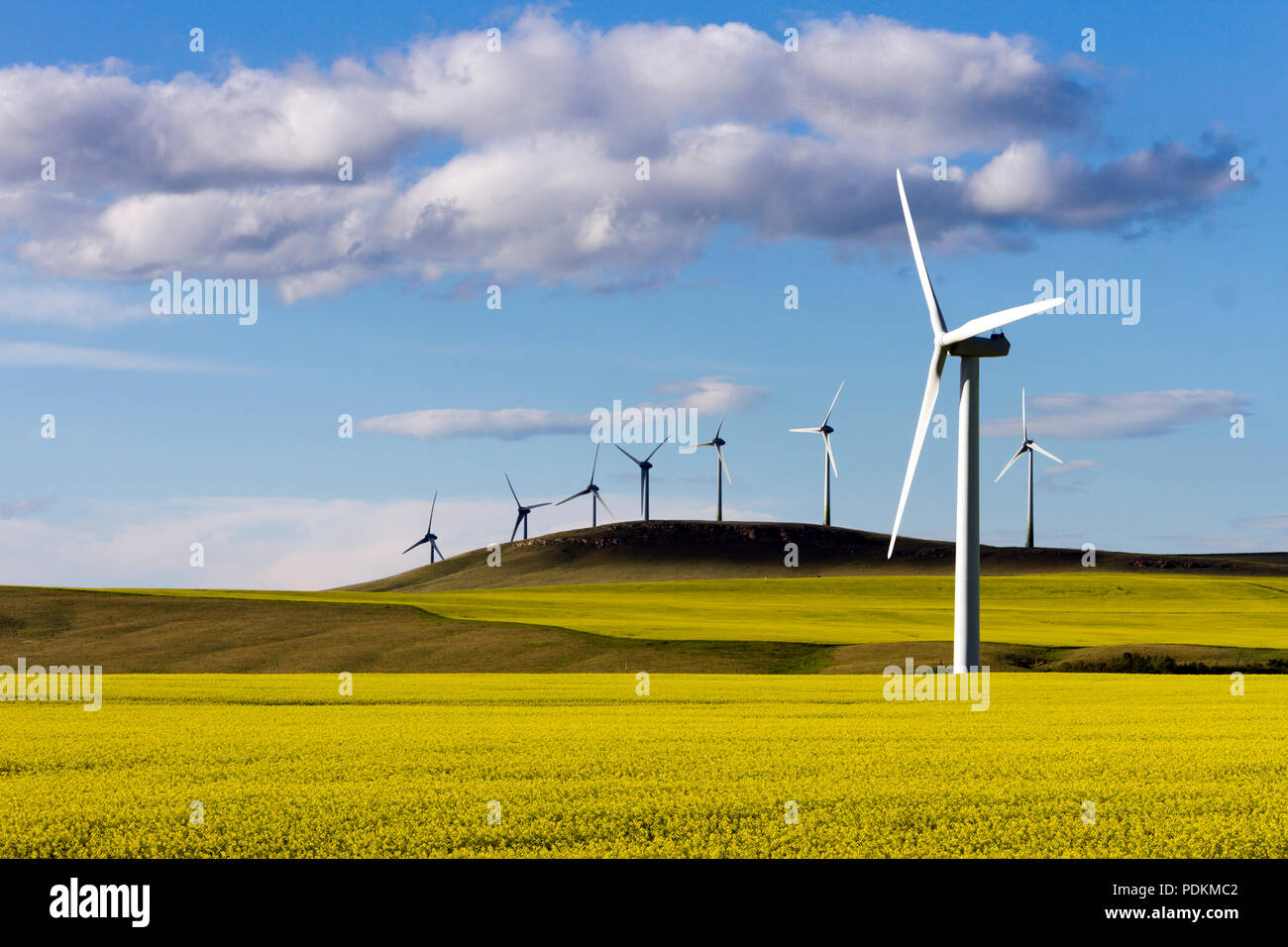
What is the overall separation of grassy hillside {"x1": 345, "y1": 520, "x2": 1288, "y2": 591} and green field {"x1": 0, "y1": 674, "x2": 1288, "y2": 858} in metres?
140

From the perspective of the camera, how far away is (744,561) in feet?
614

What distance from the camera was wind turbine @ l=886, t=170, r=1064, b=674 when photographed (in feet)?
135

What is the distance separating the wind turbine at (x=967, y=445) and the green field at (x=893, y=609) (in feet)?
60.2

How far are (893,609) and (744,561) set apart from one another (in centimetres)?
9792

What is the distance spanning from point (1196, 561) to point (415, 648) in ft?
479

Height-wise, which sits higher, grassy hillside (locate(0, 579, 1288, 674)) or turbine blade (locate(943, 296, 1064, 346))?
turbine blade (locate(943, 296, 1064, 346))

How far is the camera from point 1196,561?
17512cm

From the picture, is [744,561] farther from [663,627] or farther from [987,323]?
[987,323]
